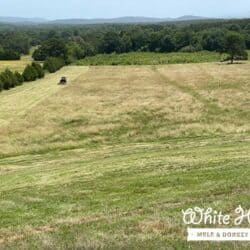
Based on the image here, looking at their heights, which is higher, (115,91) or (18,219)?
(18,219)

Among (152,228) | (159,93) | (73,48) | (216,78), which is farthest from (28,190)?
(73,48)

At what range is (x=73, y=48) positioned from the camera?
123 m

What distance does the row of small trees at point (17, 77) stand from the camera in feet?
202

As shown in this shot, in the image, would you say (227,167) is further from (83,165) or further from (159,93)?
(159,93)

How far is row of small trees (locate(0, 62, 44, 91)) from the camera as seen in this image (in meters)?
61.4

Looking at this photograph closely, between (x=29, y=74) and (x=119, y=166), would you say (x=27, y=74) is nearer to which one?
(x=29, y=74)

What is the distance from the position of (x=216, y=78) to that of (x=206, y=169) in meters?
48.7
